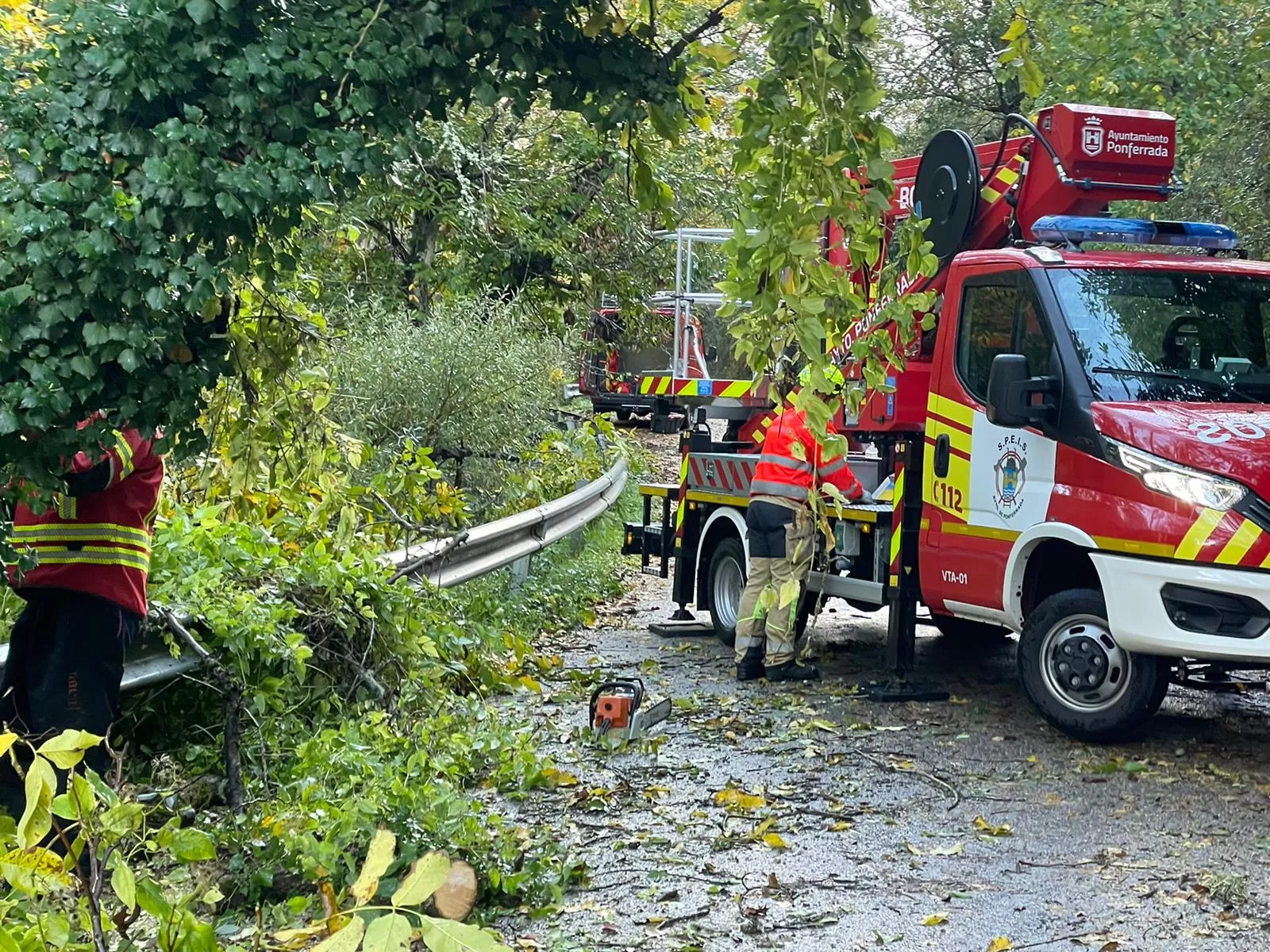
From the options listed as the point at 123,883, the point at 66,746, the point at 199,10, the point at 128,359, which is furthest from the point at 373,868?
the point at 199,10

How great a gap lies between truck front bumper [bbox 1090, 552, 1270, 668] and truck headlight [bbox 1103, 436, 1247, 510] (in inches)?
11.6

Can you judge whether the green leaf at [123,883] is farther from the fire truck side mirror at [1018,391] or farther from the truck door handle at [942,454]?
the truck door handle at [942,454]

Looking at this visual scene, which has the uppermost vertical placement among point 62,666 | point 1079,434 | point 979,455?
point 1079,434

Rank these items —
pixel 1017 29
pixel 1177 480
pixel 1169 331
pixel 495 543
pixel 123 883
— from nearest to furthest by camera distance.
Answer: pixel 123 883
pixel 1017 29
pixel 1177 480
pixel 1169 331
pixel 495 543

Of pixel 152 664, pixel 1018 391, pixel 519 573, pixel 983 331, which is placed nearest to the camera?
pixel 152 664

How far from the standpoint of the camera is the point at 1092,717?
6996 mm

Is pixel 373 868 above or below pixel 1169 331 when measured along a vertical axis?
below

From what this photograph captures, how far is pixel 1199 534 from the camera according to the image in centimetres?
641

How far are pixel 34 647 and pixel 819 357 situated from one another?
8.62ft

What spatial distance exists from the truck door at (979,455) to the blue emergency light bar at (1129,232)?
0.42 metres

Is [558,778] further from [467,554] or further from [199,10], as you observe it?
[199,10]

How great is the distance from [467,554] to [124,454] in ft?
14.1

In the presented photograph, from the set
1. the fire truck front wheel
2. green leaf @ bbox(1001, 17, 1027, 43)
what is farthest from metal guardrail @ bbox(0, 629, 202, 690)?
the fire truck front wheel

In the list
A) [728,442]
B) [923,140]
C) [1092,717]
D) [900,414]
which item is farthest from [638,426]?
[1092,717]
